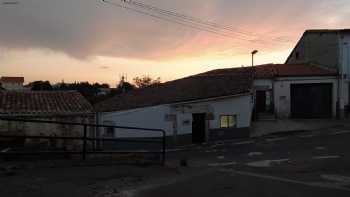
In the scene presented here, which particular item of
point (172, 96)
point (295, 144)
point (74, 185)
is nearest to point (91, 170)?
point (74, 185)

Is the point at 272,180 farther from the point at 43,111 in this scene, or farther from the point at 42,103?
the point at 42,103

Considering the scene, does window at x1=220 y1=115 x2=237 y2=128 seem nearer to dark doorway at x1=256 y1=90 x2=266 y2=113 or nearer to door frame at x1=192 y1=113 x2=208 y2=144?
door frame at x1=192 y1=113 x2=208 y2=144

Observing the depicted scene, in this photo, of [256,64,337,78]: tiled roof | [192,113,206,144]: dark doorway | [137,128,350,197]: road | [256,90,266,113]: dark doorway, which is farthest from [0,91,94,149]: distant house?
[256,64,337,78]: tiled roof

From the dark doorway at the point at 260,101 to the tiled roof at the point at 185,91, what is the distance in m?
1.93

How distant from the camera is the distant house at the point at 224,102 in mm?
37156

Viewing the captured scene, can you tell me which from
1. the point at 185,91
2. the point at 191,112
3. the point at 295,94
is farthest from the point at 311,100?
the point at 191,112

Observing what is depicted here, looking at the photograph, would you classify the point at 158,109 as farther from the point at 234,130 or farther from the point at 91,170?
the point at 91,170

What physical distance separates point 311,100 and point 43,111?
21749mm

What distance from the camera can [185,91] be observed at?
40312 mm

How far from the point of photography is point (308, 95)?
42.9m

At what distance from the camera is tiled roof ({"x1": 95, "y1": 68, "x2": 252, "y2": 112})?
38.0 m

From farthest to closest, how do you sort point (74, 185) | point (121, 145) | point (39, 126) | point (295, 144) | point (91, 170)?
1. point (121, 145)
2. point (39, 126)
3. point (295, 144)
4. point (91, 170)
5. point (74, 185)

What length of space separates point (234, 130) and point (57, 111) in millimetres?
12985

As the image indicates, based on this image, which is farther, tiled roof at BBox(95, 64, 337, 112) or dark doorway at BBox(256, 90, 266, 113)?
dark doorway at BBox(256, 90, 266, 113)
